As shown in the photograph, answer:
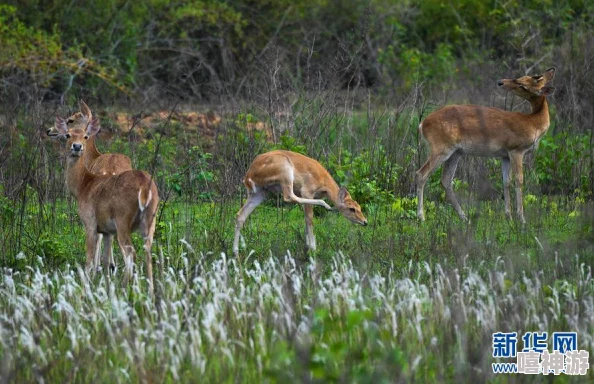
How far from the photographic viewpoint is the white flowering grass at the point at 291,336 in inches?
229

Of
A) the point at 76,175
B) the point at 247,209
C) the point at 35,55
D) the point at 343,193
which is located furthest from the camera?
the point at 35,55

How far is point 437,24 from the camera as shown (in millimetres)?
25703

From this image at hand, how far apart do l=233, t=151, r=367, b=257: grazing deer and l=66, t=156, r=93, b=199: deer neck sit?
160cm

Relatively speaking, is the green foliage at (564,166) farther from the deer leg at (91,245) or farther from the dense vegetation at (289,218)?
the deer leg at (91,245)

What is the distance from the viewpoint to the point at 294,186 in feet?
36.9

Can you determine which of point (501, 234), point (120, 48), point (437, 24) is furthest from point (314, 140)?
point (437, 24)

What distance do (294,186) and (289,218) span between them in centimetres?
96

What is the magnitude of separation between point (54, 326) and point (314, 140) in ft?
21.5

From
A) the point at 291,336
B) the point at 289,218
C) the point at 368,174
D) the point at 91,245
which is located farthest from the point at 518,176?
the point at 291,336

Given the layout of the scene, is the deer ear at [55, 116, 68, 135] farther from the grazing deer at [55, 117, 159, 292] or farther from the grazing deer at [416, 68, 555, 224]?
the grazing deer at [416, 68, 555, 224]

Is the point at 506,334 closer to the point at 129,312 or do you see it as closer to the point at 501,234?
the point at 129,312

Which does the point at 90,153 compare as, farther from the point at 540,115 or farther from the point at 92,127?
the point at 540,115

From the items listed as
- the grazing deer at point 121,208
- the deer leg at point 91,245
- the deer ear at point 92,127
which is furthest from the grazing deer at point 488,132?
the deer leg at point 91,245

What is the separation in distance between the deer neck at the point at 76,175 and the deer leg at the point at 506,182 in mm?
4269
